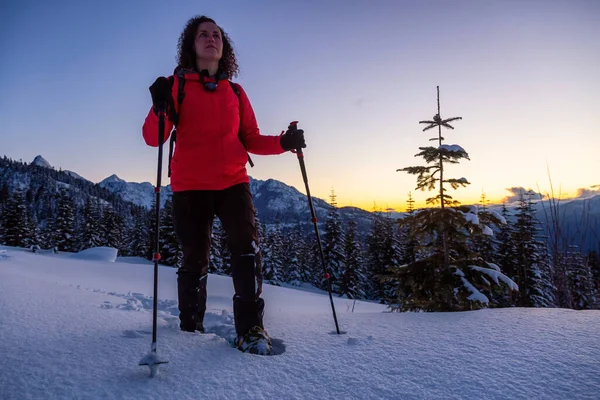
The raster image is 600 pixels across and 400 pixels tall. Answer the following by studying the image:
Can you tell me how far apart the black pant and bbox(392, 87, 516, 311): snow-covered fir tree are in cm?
484

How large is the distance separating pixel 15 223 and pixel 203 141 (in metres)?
44.7

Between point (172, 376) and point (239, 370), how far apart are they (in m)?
0.30

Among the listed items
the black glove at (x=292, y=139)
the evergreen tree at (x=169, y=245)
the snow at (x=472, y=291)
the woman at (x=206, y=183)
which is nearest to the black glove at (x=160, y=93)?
the woman at (x=206, y=183)

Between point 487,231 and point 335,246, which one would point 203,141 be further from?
point 335,246

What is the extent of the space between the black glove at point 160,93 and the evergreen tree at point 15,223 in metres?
42.7

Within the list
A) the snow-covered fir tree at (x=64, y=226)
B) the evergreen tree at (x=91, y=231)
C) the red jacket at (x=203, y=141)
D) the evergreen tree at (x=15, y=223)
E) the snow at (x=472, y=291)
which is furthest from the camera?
the evergreen tree at (x=91, y=231)

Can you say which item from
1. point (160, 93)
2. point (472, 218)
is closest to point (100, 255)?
point (160, 93)

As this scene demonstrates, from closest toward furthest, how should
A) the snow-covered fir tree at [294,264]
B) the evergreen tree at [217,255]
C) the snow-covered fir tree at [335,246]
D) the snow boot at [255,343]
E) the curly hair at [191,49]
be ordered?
the snow boot at [255,343] < the curly hair at [191,49] < the evergreen tree at [217,255] < the snow-covered fir tree at [335,246] < the snow-covered fir tree at [294,264]

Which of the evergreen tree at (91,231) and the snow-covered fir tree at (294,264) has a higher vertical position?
the evergreen tree at (91,231)

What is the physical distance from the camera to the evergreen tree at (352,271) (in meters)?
31.0

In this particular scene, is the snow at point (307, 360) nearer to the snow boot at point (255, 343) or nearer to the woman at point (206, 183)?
the snow boot at point (255, 343)

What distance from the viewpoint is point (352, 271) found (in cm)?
3141

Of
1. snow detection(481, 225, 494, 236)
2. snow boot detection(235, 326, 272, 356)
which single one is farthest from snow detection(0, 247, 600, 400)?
snow detection(481, 225, 494, 236)

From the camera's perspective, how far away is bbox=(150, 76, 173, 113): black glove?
7.04ft
